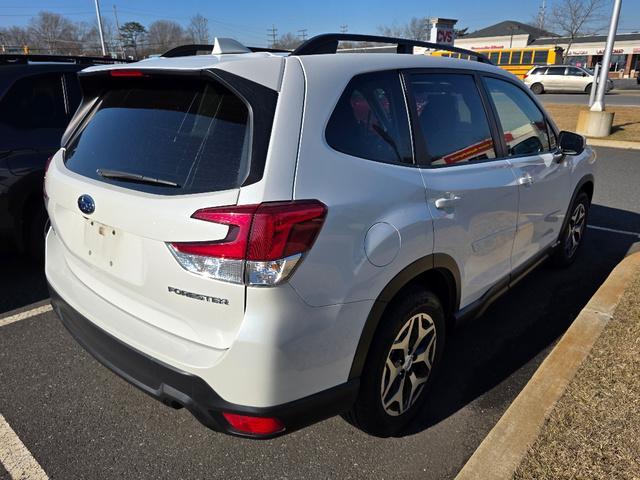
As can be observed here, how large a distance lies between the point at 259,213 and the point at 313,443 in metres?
1.36

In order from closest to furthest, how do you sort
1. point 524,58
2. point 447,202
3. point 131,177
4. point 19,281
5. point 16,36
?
point 131,177, point 447,202, point 19,281, point 524,58, point 16,36

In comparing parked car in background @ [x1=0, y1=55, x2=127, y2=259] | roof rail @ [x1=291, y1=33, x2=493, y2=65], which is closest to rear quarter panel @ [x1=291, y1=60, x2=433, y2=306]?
roof rail @ [x1=291, y1=33, x2=493, y2=65]

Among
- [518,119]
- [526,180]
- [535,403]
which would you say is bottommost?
[535,403]

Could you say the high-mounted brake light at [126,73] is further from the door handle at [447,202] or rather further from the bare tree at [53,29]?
the bare tree at [53,29]

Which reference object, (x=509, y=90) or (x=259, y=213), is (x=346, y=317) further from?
(x=509, y=90)

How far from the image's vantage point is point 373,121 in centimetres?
221

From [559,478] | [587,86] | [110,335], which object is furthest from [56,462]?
[587,86]

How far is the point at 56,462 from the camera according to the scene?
2314 mm

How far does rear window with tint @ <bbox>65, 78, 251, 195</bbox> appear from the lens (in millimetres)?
1872

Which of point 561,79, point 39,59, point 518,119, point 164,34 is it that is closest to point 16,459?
point 518,119

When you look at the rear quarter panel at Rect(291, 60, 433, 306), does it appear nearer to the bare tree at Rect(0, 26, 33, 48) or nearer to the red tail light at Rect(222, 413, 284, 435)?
the red tail light at Rect(222, 413, 284, 435)

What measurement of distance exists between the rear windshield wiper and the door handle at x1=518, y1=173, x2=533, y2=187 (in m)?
2.21

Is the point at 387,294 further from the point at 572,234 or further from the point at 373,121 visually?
the point at 572,234

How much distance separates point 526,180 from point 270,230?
2150mm
